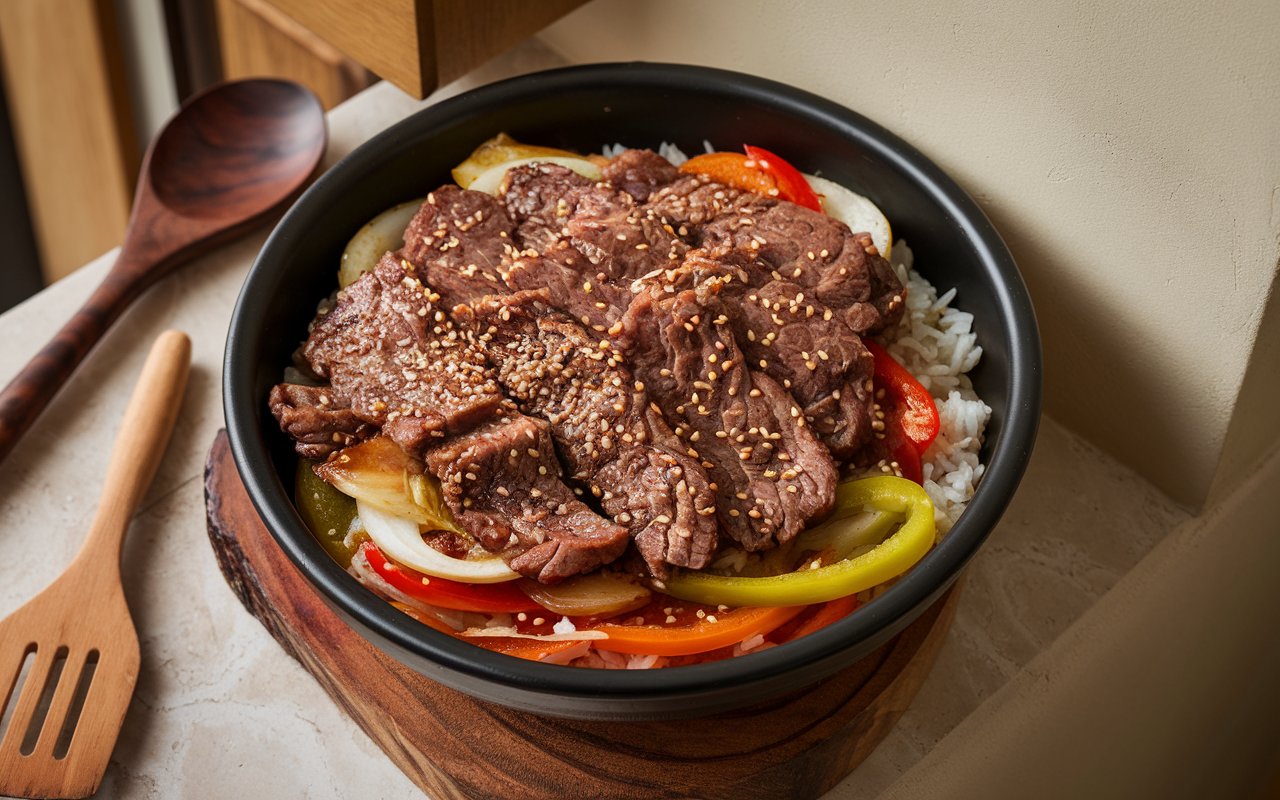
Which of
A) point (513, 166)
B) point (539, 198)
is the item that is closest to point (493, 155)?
point (513, 166)

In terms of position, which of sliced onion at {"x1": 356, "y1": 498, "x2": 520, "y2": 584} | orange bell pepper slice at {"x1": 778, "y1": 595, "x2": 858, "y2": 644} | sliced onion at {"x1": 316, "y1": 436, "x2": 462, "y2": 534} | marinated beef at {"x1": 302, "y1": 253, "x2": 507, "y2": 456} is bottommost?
orange bell pepper slice at {"x1": 778, "y1": 595, "x2": 858, "y2": 644}

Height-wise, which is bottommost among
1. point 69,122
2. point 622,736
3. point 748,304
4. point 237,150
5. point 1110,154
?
point 69,122

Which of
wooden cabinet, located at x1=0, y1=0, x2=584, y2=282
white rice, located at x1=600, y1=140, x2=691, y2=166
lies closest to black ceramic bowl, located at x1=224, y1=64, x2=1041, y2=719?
white rice, located at x1=600, y1=140, x2=691, y2=166

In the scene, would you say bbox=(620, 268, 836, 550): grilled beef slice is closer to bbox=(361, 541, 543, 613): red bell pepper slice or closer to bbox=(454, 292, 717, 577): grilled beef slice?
bbox=(454, 292, 717, 577): grilled beef slice

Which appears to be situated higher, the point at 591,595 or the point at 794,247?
the point at 794,247

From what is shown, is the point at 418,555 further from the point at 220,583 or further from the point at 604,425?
the point at 220,583

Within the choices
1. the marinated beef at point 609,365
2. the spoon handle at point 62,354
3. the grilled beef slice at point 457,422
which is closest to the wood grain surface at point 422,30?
the marinated beef at point 609,365
